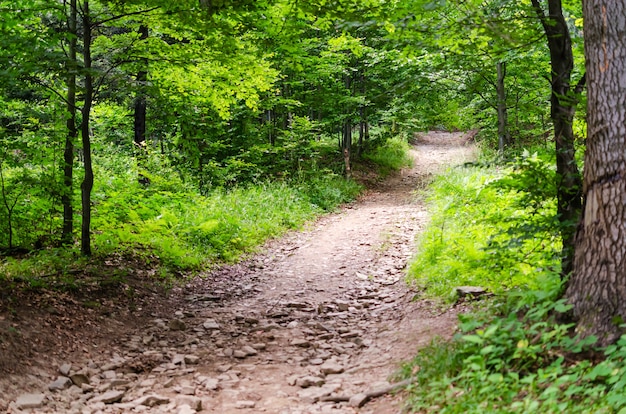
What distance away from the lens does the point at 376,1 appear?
6910 mm

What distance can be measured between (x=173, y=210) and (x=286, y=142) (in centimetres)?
622

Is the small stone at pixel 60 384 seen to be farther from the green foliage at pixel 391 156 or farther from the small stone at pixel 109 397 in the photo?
the green foliage at pixel 391 156

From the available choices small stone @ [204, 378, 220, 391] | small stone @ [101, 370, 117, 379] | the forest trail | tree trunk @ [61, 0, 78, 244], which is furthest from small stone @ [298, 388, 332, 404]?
tree trunk @ [61, 0, 78, 244]

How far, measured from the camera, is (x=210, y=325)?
6742 mm

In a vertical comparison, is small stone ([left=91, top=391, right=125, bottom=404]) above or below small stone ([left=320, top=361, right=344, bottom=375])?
below

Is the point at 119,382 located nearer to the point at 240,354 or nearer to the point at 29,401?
the point at 29,401

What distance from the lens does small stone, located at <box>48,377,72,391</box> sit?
4781 mm

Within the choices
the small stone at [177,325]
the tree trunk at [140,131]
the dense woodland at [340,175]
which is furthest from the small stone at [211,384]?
the tree trunk at [140,131]

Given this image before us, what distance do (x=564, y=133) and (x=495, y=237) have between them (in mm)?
3246

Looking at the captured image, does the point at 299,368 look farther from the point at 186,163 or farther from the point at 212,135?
the point at 212,135

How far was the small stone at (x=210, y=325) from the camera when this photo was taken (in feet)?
21.8

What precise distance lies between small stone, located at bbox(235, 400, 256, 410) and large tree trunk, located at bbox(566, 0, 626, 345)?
2.84 meters

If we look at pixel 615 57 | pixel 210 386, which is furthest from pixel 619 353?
pixel 210 386

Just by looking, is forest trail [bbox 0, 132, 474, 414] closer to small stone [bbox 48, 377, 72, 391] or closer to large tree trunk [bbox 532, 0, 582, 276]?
small stone [bbox 48, 377, 72, 391]
